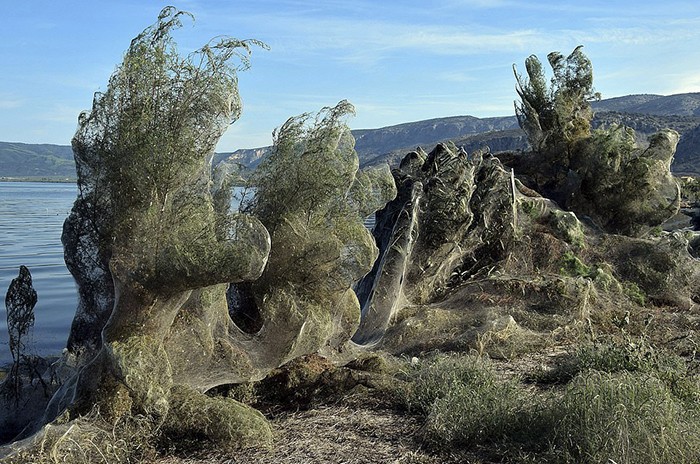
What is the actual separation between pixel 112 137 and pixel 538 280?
28.7ft

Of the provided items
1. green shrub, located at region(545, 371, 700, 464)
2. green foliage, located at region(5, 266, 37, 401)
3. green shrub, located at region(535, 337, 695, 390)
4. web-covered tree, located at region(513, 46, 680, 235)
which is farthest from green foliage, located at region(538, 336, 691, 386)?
web-covered tree, located at region(513, 46, 680, 235)

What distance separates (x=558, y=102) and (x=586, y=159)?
6.46ft

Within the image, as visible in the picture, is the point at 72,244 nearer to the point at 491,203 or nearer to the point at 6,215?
the point at 491,203

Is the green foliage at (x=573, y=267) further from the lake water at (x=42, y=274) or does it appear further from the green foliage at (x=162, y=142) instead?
the green foliage at (x=162, y=142)

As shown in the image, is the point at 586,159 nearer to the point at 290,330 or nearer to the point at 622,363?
the point at 622,363

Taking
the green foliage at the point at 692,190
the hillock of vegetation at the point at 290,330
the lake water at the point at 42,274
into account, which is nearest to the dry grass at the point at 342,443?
the hillock of vegetation at the point at 290,330

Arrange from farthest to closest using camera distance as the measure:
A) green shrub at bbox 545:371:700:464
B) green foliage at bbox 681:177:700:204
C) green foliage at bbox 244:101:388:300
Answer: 1. green foliage at bbox 681:177:700:204
2. green foliage at bbox 244:101:388:300
3. green shrub at bbox 545:371:700:464

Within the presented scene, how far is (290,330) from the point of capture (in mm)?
8266

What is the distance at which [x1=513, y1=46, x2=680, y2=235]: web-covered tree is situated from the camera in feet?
60.7

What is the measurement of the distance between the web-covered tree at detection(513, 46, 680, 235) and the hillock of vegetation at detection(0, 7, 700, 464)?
622cm

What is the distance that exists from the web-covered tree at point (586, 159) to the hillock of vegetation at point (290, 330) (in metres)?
6.22

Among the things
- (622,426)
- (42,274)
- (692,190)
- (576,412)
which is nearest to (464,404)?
(576,412)

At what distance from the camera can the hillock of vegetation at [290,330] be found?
6.58 meters

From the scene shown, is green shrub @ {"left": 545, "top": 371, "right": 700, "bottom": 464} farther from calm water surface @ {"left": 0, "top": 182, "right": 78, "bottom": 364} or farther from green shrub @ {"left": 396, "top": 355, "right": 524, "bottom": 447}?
calm water surface @ {"left": 0, "top": 182, "right": 78, "bottom": 364}
